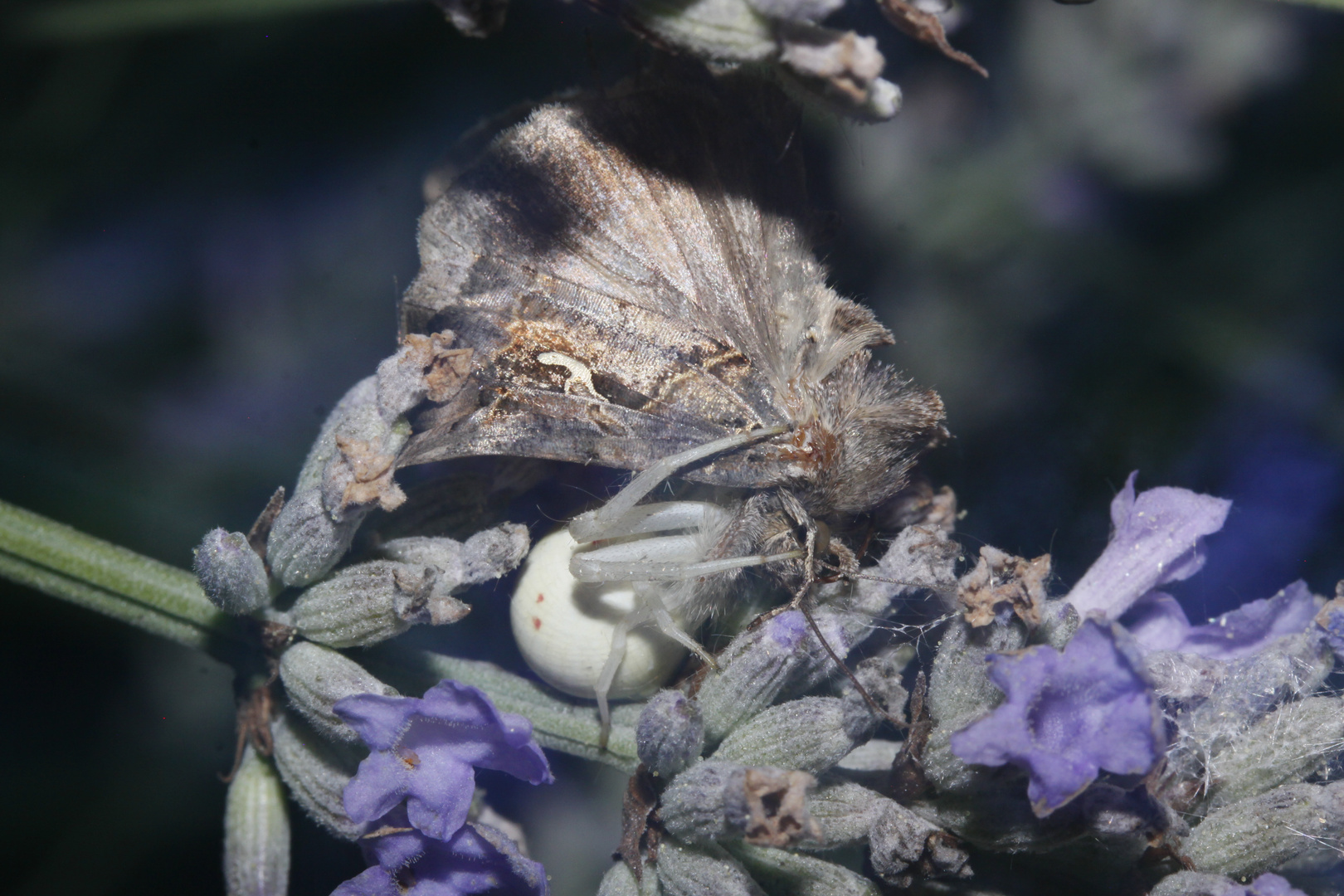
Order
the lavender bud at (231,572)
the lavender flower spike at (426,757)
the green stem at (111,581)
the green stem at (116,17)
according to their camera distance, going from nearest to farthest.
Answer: the lavender flower spike at (426,757)
the lavender bud at (231,572)
the green stem at (111,581)
the green stem at (116,17)

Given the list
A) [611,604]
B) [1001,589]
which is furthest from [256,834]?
[1001,589]

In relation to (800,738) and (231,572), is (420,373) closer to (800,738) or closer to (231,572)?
(231,572)

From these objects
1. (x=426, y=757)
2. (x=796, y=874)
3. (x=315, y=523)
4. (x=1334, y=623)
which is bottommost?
(x=796, y=874)

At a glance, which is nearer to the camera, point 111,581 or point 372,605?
point 372,605

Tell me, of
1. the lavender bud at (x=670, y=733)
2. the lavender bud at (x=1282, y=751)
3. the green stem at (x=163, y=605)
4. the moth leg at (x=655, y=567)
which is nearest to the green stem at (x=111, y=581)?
the green stem at (x=163, y=605)

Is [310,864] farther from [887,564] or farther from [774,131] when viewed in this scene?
[774,131]

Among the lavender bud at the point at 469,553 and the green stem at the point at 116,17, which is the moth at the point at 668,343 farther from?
the green stem at the point at 116,17
